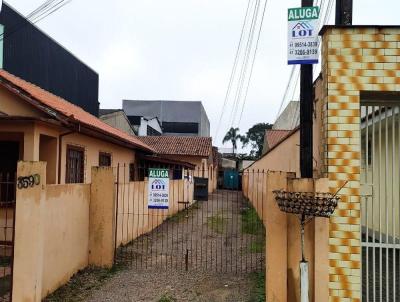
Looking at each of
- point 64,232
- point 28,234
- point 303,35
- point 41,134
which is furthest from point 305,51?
point 41,134

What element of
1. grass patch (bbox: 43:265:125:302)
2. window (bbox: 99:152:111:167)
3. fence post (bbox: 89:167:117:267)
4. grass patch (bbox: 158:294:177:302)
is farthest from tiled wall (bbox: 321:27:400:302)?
window (bbox: 99:152:111:167)

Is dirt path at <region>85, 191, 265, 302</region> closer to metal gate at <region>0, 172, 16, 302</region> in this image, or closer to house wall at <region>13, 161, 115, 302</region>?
house wall at <region>13, 161, 115, 302</region>

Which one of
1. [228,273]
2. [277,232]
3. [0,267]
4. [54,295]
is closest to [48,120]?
[0,267]

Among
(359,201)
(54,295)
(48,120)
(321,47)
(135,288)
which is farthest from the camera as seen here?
(48,120)

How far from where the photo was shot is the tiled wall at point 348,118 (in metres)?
5.15

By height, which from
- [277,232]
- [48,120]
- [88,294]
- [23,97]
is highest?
[23,97]

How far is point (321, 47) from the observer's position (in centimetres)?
558

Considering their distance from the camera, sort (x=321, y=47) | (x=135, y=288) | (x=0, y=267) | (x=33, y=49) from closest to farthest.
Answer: (x=321, y=47) → (x=135, y=288) → (x=0, y=267) → (x=33, y=49)

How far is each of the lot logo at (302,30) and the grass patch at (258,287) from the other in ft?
12.6

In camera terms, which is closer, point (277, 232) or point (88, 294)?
point (277, 232)

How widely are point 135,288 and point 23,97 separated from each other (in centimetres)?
495

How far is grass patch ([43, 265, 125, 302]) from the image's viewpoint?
20.2 feet

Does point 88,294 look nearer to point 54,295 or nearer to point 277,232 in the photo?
point 54,295

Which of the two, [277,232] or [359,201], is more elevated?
[359,201]
